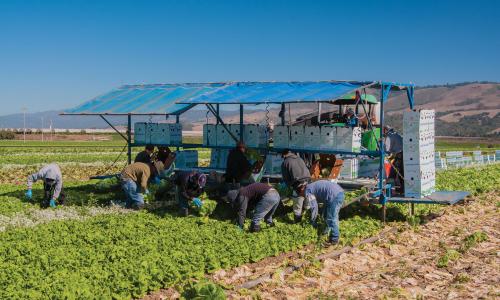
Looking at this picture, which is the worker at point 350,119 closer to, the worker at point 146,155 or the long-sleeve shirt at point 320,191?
the long-sleeve shirt at point 320,191

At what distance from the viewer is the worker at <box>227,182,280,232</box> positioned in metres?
13.2

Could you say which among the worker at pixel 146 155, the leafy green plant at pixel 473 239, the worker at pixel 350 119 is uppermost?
the worker at pixel 350 119

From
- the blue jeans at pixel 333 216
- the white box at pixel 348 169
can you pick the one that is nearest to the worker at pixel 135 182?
the blue jeans at pixel 333 216

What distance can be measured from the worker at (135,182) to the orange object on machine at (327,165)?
4.35 metres

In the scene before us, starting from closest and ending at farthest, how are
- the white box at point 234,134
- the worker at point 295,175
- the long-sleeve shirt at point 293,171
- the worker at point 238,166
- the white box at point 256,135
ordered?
the worker at point 295,175, the long-sleeve shirt at point 293,171, the worker at point 238,166, the white box at point 256,135, the white box at point 234,134

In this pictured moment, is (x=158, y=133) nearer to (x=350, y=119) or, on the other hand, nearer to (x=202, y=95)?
(x=202, y=95)

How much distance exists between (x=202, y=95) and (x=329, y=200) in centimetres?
573

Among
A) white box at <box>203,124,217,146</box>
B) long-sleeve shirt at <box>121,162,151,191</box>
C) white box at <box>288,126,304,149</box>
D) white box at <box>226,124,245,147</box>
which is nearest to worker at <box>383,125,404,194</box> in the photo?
white box at <box>288,126,304,149</box>

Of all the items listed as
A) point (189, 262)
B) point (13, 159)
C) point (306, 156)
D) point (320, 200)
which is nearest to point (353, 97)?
point (306, 156)

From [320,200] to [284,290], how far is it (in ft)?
13.0

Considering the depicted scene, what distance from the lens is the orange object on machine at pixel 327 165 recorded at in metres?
16.6

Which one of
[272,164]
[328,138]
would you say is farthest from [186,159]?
[328,138]

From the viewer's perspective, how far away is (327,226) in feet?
43.9

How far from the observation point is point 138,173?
15.9 m
